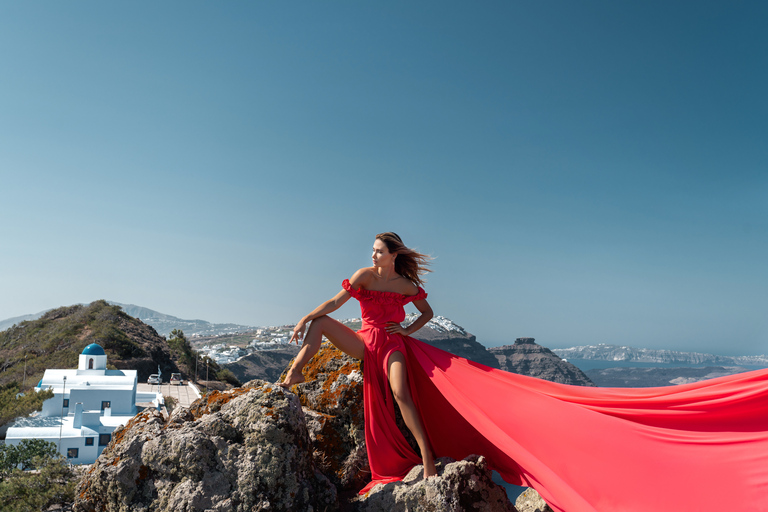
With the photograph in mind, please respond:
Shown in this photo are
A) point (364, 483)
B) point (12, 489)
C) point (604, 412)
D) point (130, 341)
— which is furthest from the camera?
point (130, 341)

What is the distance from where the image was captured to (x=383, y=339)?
189 inches

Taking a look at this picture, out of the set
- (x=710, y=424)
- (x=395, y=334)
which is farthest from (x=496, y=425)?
(x=710, y=424)

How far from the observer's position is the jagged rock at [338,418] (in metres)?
4.69

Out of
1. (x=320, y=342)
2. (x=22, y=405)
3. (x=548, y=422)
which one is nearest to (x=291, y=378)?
(x=320, y=342)

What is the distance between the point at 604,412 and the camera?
159 inches

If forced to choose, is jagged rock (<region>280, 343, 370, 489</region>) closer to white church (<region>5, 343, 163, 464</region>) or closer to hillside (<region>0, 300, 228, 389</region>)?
white church (<region>5, 343, 163, 464</region>)

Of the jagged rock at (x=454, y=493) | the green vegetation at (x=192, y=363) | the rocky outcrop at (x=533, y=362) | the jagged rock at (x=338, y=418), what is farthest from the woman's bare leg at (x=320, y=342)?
the rocky outcrop at (x=533, y=362)

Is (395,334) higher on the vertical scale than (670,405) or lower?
higher

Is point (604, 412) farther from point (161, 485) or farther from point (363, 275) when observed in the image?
point (161, 485)

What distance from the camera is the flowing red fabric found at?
3338mm

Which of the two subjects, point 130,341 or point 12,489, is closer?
point 12,489

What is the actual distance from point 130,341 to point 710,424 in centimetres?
5966

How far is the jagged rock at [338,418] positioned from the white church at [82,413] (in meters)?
17.3

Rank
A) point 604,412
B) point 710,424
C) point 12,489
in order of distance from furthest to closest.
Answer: point 12,489 → point 604,412 → point 710,424
